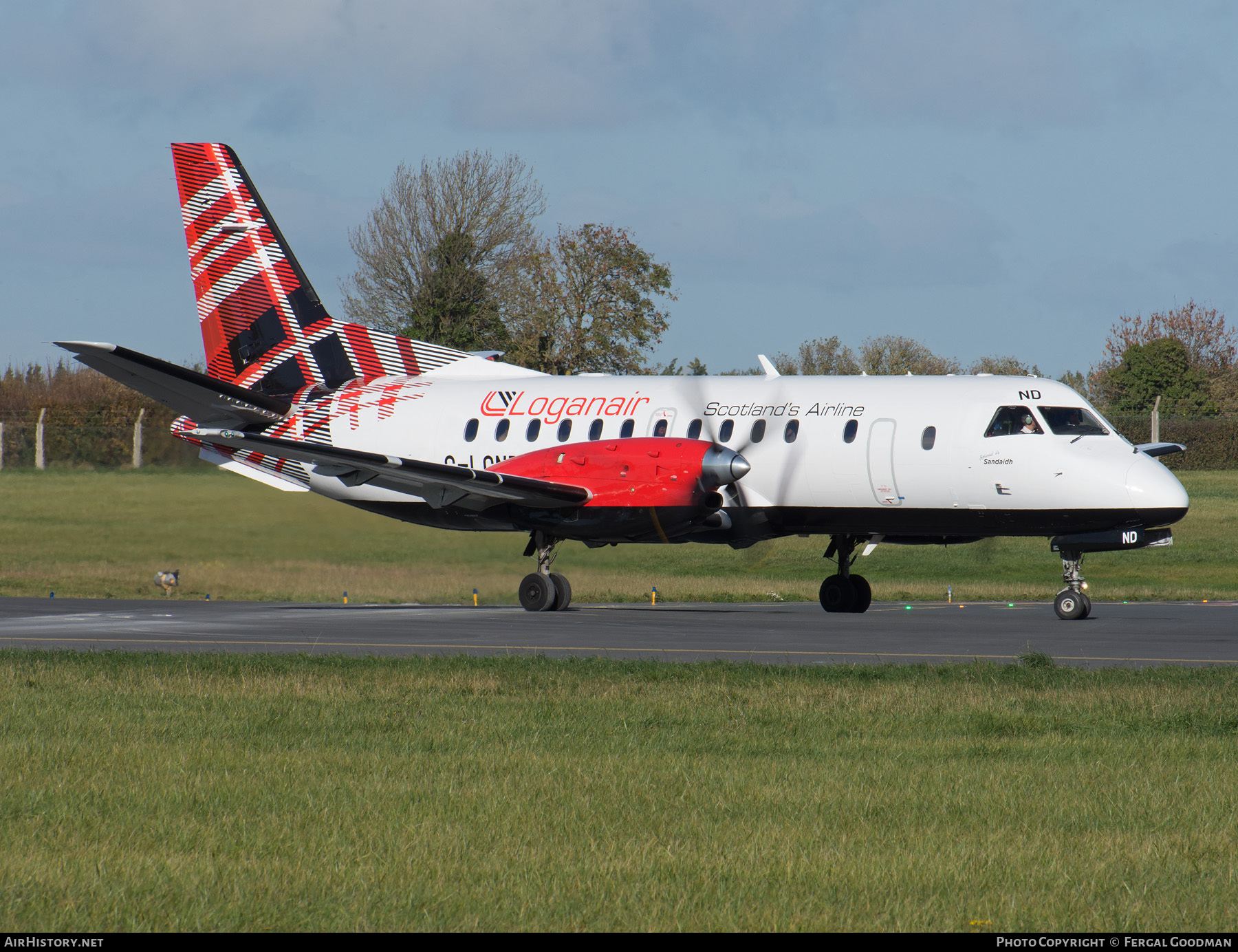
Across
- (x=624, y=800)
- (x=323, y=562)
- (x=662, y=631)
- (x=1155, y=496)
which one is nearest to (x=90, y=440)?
(x=323, y=562)

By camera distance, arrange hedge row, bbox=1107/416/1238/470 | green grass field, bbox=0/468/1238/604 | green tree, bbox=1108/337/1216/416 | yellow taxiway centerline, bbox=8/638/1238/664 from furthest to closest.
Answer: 1. green tree, bbox=1108/337/1216/416
2. hedge row, bbox=1107/416/1238/470
3. green grass field, bbox=0/468/1238/604
4. yellow taxiway centerline, bbox=8/638/1238/664

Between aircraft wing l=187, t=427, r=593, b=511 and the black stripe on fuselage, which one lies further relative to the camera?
aircraft wing l=187, t=427, r=593, b=511

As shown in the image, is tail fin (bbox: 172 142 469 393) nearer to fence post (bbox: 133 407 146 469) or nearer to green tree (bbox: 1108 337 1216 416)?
fence post (bbox: 133 407 146 469)

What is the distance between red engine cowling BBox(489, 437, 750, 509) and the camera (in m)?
22.8

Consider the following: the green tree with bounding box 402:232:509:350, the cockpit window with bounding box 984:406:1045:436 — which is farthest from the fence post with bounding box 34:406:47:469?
the green tree with bounding box 402:232:509:350

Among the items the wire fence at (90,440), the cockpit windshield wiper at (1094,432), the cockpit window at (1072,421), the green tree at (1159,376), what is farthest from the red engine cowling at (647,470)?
the green tree at (1159,376)

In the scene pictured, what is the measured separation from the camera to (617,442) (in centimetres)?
2405

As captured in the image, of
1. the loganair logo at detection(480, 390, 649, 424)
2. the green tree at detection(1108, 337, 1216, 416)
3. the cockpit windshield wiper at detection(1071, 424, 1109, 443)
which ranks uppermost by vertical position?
the green tree at detection(1108, 337, 1216, 416)

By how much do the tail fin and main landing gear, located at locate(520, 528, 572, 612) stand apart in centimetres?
559

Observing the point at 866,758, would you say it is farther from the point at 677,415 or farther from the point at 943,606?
the point at 943,606

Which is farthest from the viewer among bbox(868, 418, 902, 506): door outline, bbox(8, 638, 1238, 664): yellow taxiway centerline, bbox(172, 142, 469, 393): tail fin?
bbox(172, 142, 469, 393): tail fin

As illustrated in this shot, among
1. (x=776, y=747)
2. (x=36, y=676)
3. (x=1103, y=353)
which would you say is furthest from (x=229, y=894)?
(x=1103, y=353)
